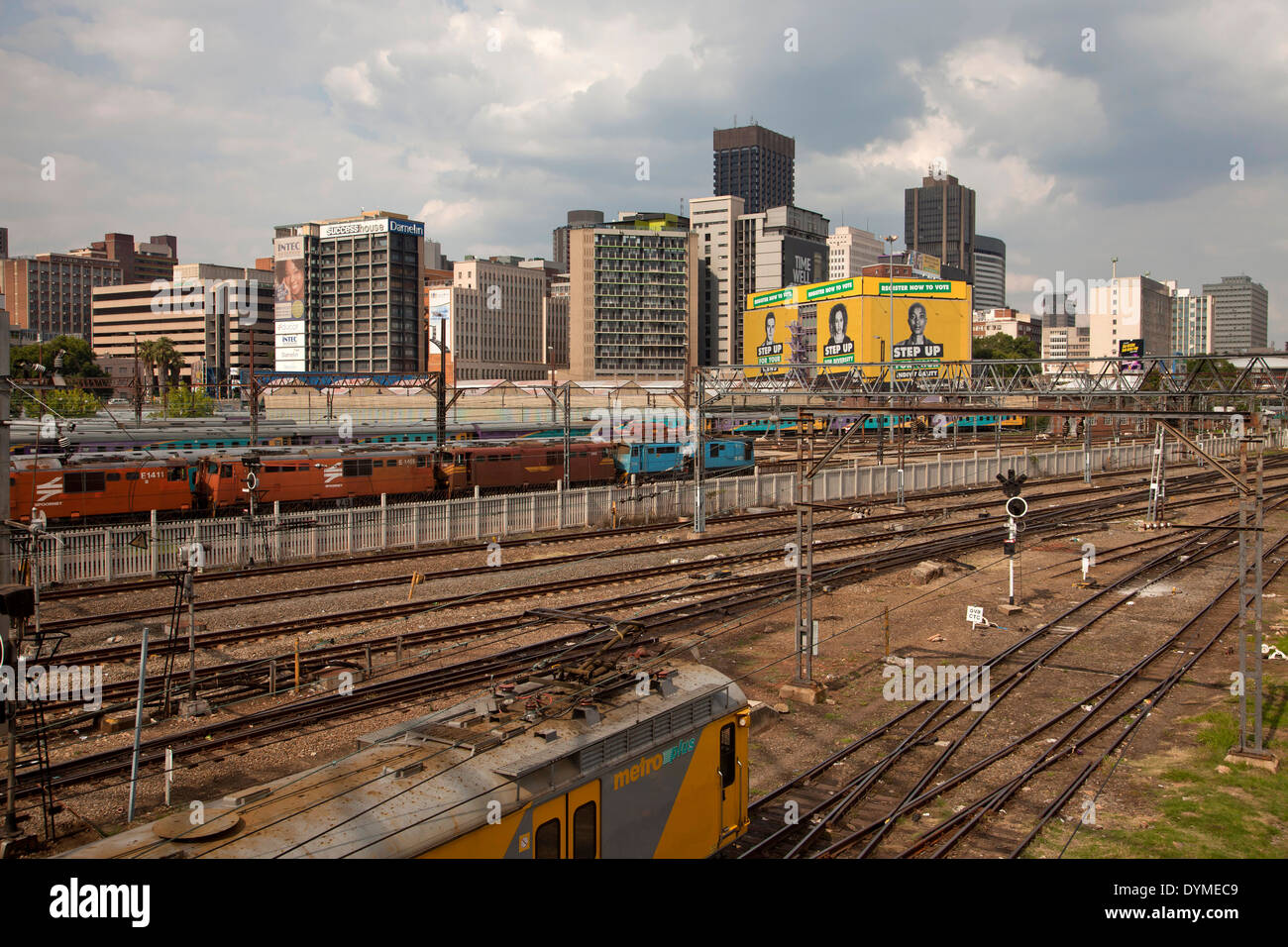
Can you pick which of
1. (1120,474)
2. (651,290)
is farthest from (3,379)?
(651,290)

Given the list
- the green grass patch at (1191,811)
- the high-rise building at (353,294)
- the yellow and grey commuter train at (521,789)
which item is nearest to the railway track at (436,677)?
the yellow and grey commuter train at (521,789)

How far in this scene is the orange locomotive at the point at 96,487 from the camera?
2802 cm

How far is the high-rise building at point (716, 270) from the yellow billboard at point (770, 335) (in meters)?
58.8

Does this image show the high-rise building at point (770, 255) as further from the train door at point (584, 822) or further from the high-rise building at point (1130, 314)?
the train door at point (584, 822)

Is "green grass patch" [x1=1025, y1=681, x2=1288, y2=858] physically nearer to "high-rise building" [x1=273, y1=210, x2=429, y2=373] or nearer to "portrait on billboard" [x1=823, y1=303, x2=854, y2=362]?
"portrait on billboard" [x1=823, y1=303, x2=854, y2=362]

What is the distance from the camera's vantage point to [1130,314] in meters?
156

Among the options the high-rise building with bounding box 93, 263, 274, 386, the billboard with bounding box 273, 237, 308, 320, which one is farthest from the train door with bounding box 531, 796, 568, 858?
the high-rise building with bounding box 93, 263, 274, 386

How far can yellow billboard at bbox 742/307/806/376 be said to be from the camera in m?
106

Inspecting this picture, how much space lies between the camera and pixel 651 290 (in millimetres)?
146000

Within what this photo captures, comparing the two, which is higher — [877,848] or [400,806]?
[400,806]

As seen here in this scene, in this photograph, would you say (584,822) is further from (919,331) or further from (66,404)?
(919,331)
